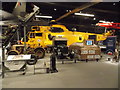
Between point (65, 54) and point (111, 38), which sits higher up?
point (111, 38)

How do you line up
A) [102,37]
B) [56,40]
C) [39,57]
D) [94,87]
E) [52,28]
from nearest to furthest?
[94,87] < [39,57] < [56,40] < [52,28] < [102,37]

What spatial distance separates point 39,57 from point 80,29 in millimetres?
10944

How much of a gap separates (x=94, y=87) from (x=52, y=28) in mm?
6739

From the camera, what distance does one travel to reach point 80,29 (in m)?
16.3

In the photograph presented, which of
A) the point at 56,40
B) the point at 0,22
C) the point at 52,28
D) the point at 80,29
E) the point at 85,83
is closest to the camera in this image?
the point at 85,83

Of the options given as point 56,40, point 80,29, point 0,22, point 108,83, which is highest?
point 80,29

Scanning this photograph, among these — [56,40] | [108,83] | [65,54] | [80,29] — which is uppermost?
[80,29]

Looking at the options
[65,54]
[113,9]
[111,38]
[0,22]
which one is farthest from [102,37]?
[0,22]

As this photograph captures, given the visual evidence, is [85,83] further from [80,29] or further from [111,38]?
[80,29]

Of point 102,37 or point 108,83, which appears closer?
point 108,83

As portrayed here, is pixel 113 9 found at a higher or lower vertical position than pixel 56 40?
higher

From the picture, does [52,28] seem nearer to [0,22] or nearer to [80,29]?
[0,22]

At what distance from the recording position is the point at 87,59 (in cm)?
605

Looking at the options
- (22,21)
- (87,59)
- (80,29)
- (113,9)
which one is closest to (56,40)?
(87,59)
